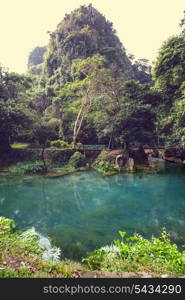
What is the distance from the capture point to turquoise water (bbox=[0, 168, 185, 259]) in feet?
18.4

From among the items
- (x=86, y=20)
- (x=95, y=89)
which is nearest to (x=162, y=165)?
(x=95, y=89)

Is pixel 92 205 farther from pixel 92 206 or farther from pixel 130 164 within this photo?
pixel 130 164

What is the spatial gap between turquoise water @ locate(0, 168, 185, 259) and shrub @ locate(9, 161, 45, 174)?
1.22 meters

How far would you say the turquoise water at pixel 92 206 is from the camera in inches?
221

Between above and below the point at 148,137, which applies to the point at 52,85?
above

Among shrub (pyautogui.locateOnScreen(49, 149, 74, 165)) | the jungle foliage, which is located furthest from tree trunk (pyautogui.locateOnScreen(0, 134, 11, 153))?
shrub (pyautogui.locateOnScreen(49, 149, 74, 165))

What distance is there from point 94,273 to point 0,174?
12.6 meters

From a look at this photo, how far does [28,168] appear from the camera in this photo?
13.8 m

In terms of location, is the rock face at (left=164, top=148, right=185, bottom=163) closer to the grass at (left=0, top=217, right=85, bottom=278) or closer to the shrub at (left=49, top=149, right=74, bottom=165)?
the shrub at (left=49, top=149, right=74, bottom=165)

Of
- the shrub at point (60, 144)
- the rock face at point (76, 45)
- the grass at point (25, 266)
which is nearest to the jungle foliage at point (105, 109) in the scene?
the shrub at point (60, 144)

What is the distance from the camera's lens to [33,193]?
Result: 9.41 meters

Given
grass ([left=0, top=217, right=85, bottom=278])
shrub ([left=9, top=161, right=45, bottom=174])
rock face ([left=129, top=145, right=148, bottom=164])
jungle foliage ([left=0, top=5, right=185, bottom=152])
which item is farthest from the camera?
rock face ([left=129, top=145, right=148, bottom=164])

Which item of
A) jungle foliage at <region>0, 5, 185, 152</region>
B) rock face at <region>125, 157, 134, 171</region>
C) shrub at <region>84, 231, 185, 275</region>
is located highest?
jungle foliage at <region>0, 5, 185, 152</region>

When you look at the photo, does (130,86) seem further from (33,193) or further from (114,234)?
(114,234)
